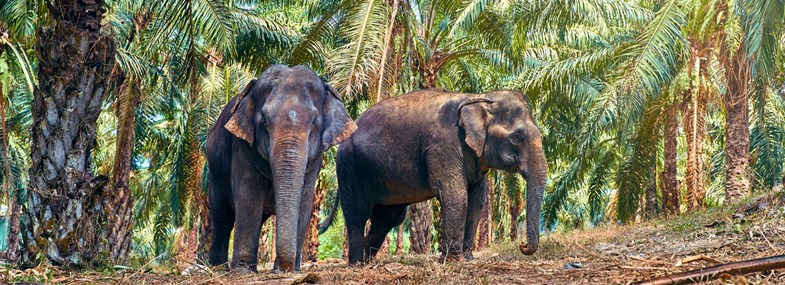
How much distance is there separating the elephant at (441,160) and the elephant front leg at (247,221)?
7.23 feet

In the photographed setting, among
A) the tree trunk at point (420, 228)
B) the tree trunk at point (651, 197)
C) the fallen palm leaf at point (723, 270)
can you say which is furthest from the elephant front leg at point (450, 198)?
the tree trunk at point (651, 197)

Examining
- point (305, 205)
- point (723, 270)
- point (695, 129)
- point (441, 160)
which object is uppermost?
point (695, 129)

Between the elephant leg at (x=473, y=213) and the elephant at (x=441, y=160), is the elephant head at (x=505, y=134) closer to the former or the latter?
the elephant at (x=441, y=160)

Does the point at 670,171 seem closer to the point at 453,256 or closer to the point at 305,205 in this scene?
the point at 453,256

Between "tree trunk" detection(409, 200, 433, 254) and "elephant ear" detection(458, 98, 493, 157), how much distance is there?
9688 mm

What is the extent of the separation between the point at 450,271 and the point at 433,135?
14.7ft

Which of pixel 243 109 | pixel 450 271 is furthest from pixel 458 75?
pixel 450 271

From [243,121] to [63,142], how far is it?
193 cm

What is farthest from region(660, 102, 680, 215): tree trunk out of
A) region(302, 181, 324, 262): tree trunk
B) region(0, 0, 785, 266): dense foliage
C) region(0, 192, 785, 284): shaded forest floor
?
region(0, 192, 785, 284): shaded forest floor

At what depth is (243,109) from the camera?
11141 millimetres

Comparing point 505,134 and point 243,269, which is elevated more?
point 505,134

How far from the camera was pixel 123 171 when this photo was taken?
21.9 meters

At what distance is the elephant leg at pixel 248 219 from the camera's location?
35.3ft

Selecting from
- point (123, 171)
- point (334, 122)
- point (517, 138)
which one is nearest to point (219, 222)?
point (334, 122)
